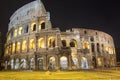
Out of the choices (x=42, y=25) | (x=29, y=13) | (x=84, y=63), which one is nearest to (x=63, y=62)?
(x=84, y=63)

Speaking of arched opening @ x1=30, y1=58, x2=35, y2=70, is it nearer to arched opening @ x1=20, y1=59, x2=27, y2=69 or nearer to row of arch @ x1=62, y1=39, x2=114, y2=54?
arched opening @ x1=20, y1=59, x2=27, y2=69

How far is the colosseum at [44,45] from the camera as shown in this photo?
2988 cm

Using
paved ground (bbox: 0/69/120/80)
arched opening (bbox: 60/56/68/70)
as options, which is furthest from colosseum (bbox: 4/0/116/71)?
paved ground (bbox: 0/69/120/80)

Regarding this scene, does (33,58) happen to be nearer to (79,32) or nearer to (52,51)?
(52,51)

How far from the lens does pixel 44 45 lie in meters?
30.6

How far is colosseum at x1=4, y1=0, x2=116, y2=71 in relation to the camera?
29.9 meters

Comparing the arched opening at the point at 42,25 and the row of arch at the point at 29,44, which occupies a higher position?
the arched opening at the point at 42,25

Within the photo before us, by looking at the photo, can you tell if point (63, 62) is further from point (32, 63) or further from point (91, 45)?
point (91, 45)

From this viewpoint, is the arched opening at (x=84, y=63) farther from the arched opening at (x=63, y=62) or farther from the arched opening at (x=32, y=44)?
the arched opening at (x=32, y=44)

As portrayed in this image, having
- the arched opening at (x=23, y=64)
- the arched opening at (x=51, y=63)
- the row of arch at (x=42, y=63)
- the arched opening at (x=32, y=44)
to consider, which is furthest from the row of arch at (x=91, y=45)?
the arched opening at (x=23, y=64)

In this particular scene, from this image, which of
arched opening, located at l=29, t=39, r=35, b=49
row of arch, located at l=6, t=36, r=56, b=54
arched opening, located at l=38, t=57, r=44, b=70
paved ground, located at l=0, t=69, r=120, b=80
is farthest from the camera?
arched opening, located at l=29, t=39, r=35, b=49

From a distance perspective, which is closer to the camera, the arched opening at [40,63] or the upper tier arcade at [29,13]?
the arched opening at [40,63]

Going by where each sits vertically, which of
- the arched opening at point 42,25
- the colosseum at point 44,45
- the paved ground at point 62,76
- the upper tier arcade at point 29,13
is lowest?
the paved ground at point 62,76

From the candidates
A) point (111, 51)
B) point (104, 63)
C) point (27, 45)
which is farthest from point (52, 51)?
point (111, 51)
